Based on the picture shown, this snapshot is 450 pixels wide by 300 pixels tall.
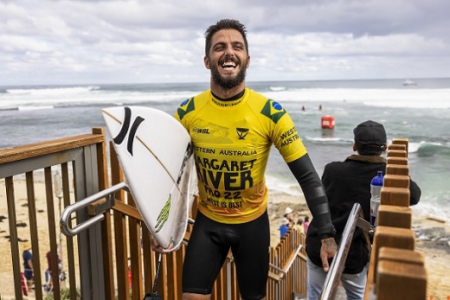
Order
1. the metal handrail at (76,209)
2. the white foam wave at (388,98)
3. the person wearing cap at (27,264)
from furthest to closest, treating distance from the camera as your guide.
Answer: the white foam wave at (388,98) → the person wearing cap at (27,264) → the metal handrail at (76,209)

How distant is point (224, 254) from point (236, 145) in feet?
2.31

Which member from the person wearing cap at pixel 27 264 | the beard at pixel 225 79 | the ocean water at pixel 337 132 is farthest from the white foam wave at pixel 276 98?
the beard at pixel 225 79

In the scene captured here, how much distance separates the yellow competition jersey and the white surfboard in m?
0.12

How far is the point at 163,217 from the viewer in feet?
8.14

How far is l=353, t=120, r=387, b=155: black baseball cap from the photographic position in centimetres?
282

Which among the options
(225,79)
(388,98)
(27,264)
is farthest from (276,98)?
(225,79)

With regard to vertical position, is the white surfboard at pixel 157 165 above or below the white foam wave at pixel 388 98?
above

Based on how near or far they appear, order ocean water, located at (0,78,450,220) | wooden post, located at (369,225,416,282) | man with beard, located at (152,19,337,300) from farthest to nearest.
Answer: ocean water, located at (0,78,450,220)
man with beard, located at (152,19,337,300)
wooden post, located at (369,225,416,282)

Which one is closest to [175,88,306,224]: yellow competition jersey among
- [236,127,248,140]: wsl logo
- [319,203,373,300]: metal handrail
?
[236,127,248,140]: wsl logo

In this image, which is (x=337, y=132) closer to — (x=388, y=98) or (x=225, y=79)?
(x=225, y=79)

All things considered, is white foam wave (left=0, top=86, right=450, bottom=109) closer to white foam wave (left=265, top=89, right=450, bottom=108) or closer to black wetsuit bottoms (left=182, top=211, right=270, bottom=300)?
white foam wave (left=265, top=89, right=450, bottom=108)

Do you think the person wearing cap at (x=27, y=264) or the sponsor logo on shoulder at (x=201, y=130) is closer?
the sponsor logo on shoulder at (x=201, y=130)

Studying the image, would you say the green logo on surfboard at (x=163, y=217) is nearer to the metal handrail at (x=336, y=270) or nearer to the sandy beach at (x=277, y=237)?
the metal handrail at (x=336, y=270)

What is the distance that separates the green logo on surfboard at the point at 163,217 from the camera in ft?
7.96
